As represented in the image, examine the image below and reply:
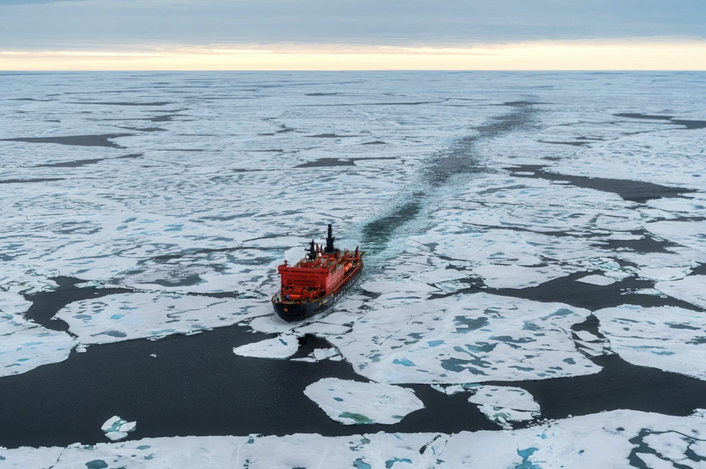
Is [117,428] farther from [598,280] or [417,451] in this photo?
[598,280]

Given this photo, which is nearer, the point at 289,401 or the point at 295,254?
the point at 289,401

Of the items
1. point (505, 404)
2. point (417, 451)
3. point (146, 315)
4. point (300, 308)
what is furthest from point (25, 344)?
point (505, 404)

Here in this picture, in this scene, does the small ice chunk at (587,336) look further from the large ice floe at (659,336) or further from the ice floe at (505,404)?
the ice floe at (505,404)

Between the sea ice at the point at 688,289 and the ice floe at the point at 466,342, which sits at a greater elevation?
the sea ice at the point at 688,289

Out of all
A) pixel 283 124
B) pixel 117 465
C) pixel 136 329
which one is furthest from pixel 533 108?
pixel 117 465

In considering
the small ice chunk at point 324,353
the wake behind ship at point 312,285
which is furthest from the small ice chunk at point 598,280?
the small ice chunk at point 324,353

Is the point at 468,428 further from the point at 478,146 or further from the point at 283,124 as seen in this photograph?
the point at 283,124
